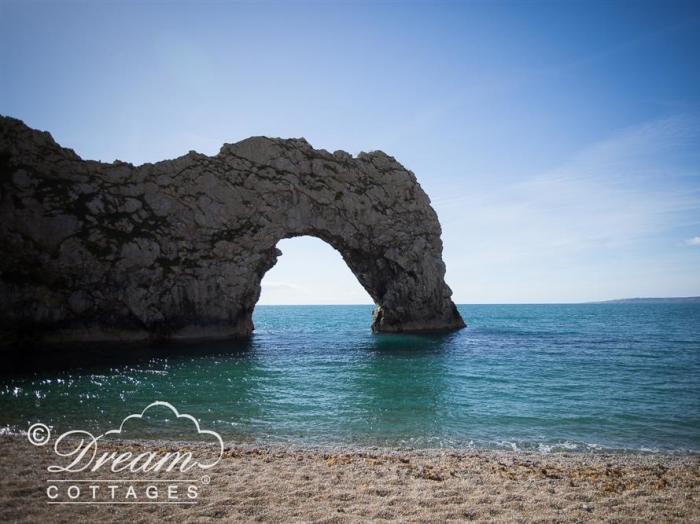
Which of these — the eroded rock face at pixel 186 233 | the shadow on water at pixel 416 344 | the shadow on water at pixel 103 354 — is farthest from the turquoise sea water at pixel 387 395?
the eroded rock face at pixel 186 233

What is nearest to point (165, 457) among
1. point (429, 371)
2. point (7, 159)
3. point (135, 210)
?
point (429, 371)

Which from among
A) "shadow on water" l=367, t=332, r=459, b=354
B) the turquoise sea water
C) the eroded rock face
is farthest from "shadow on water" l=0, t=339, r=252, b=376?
"shadow on water" l=367, t=332, r=459, b=354

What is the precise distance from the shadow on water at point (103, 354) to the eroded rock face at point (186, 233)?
3.05 meters

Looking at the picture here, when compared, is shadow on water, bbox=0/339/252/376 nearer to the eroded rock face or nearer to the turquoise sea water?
the turquoise sea water

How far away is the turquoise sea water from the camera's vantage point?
13.2 meters

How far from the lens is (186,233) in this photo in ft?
138

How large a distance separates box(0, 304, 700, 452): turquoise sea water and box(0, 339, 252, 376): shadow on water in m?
0.17

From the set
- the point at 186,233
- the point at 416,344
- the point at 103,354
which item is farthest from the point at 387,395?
the point at 186,233

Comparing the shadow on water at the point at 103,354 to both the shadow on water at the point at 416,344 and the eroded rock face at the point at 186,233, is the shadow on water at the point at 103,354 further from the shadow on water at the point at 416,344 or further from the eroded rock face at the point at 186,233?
the shadow on water at the point at 416,344

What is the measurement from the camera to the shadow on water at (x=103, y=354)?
24983 mm

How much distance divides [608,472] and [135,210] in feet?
142

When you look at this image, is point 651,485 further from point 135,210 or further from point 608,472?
point 135,210

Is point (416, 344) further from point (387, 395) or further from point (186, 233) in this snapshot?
point (186, 233)

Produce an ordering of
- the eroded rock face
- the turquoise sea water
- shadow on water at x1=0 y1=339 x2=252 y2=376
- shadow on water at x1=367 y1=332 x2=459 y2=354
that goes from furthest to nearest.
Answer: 1. the eroded rock face
2. shadow on water at x1=367 y1=332 x2=459 y2=354
3. shadow on water at x1=0 y1=339 x2=252 y2=376
4. the turquoise sea water
